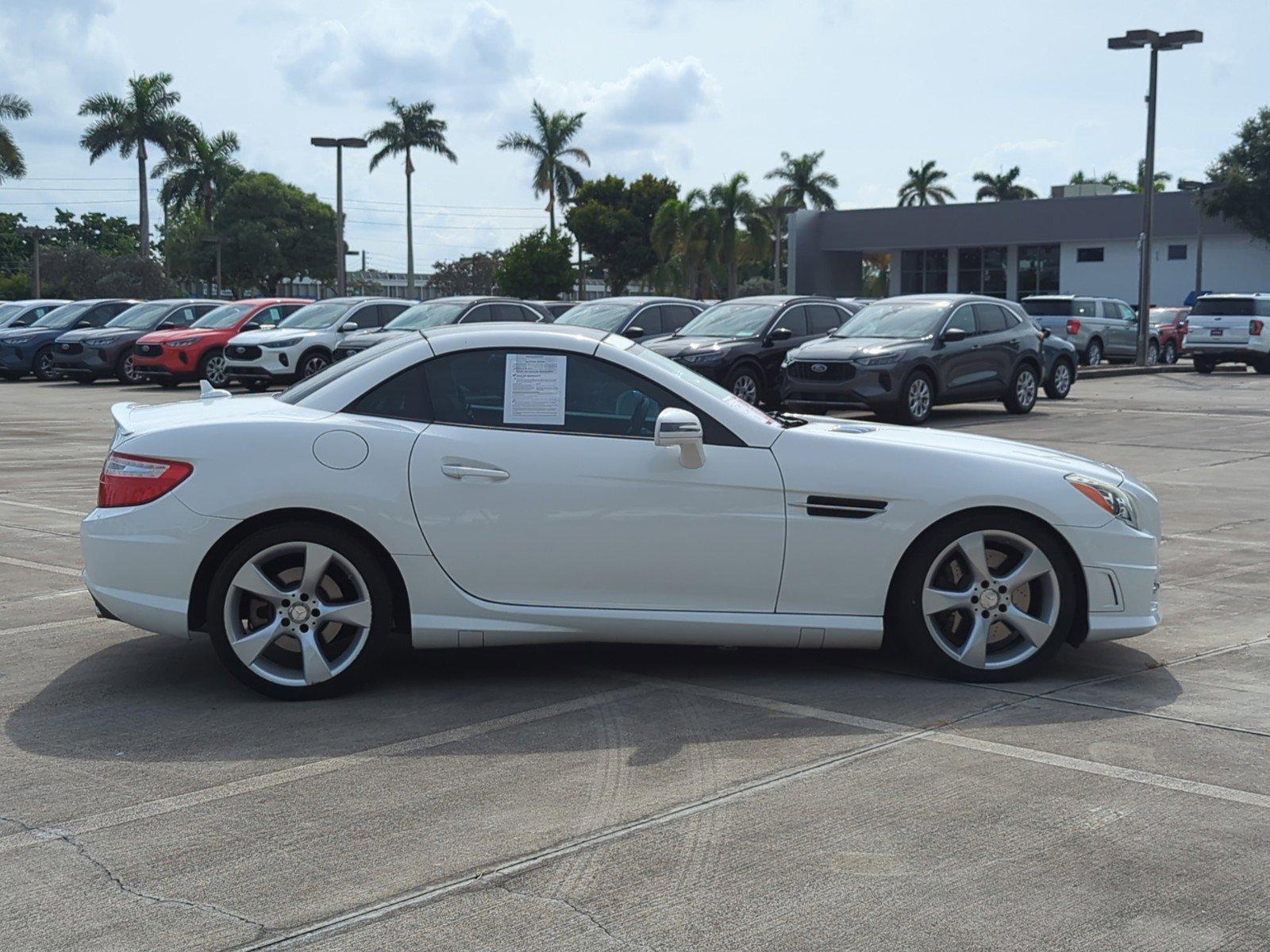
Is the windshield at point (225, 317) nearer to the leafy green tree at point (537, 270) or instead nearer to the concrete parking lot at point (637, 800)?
the concrete parking lot at point (637, 800)

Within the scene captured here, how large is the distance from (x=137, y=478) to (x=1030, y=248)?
5765 cm

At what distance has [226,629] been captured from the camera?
5.45 m

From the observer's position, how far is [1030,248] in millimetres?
59281

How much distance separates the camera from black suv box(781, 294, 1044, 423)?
17750 mm

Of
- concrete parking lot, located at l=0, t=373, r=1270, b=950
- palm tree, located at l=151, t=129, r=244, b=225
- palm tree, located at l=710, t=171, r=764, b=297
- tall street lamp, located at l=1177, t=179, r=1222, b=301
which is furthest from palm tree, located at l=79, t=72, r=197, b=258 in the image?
concrete parking lot, located at l=0, t=373, r=1270, b=950

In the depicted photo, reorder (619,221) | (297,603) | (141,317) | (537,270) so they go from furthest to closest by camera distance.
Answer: (619,221), (537,270), (141,317), (297,603)

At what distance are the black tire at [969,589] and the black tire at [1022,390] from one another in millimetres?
14453

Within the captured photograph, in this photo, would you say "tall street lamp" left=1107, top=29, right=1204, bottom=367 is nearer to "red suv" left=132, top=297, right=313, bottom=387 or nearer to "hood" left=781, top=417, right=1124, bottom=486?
"red suv" left=132, top=297, right=313, bottom=387

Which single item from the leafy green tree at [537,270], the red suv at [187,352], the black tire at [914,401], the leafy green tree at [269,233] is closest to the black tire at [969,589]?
the black tire at [914,401]

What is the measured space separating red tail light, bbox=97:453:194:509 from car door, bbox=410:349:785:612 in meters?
0.93

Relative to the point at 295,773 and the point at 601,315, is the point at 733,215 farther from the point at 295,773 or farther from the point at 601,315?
the point at 295,773

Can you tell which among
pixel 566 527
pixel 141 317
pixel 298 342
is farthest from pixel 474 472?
pixel 141 317

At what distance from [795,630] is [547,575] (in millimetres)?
1024

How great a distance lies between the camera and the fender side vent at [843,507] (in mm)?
5660
